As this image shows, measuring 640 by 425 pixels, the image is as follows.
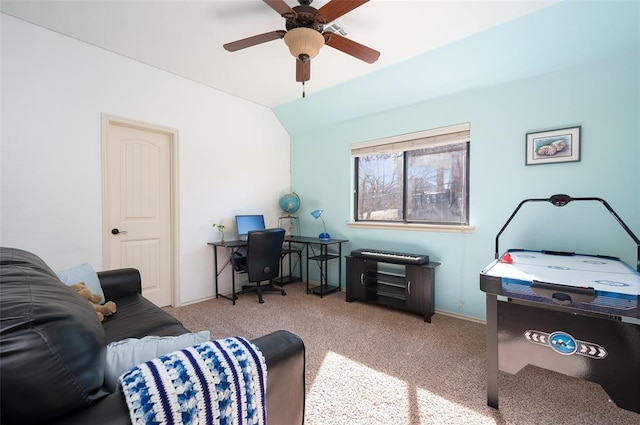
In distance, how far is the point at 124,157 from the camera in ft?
9.93

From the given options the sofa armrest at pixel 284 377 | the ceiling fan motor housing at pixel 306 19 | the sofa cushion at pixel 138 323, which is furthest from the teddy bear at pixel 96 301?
the ceiling fan motor housing at pixel 306 19

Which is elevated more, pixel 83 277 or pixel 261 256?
pixel 83 277

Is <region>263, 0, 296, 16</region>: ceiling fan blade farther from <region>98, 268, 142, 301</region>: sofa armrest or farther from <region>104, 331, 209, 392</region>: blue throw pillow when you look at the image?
<region>98, 268, 142, 301</region>: sofa armrest

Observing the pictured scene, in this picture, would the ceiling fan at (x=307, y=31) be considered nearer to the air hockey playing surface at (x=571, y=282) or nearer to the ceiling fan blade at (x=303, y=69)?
the ceiling fan blade at (x=303, y=69)

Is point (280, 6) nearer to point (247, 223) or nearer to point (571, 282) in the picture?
point (571, 282)

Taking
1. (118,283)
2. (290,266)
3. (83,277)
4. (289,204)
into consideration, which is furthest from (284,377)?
(290,266)

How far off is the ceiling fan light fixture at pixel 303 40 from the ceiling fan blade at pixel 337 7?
0.40 feet

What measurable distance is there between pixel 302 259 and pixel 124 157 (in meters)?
2.70

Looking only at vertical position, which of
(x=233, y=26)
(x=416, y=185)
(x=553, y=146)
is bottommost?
(x=416, y=185)

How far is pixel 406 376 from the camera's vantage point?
1.97 meters

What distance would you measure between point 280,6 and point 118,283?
2.28m

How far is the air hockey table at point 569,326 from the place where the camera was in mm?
1373

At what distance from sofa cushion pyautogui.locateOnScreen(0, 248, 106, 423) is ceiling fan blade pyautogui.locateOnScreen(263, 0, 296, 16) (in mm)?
1861

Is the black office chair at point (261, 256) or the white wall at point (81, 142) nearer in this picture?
the white wall at point (81, 142)
